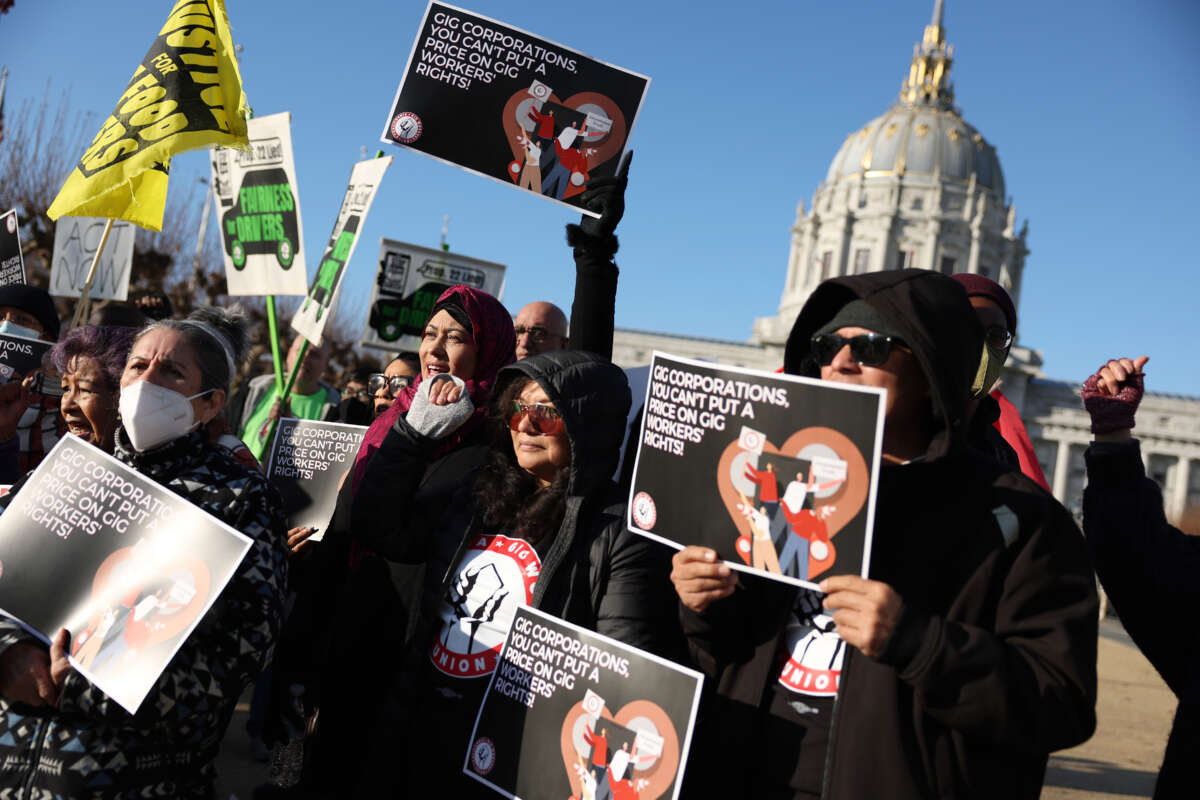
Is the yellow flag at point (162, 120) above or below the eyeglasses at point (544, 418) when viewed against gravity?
above

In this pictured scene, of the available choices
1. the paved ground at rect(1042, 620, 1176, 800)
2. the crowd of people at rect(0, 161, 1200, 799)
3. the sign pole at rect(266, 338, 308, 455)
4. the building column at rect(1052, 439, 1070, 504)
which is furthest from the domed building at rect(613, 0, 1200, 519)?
the crowd of people at rect(0, 161, 1200, 799)

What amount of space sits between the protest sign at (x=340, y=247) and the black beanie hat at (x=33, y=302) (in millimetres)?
1139

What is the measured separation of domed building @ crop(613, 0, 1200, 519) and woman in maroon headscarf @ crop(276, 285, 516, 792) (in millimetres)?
68265

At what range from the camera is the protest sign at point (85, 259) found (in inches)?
268

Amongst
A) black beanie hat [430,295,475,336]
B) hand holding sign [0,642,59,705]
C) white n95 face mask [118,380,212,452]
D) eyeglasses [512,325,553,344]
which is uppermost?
eyeglasses [512,325,553,344]

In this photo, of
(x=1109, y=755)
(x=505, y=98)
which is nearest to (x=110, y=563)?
(x=505, y=98)

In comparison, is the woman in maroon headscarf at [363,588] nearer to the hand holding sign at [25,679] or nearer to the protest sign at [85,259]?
the hand holding sign at [25,679]

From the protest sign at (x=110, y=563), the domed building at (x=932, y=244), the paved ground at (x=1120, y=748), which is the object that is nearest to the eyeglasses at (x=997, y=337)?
the protest sign at (x=110, y=563)

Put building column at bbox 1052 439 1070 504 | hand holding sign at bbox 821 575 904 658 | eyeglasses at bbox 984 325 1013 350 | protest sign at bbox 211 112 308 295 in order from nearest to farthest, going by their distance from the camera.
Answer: hand holding sign at bbox 821 575 904 658 → eyeglasses at bbox 984 325 1013 350 → protest sign at bbox 211 112 308 295 → building column at bbox 1052 439 1070 504

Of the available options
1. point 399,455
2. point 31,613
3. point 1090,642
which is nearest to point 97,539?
point 31,613

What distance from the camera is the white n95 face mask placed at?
257 cm

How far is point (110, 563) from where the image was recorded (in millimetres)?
2377

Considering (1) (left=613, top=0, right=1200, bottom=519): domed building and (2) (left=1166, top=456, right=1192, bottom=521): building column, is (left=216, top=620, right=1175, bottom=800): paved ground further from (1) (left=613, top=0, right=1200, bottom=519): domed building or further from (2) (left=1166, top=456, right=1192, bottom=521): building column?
(2) (left=1166, top=456, right=1192, bottom=521): building column

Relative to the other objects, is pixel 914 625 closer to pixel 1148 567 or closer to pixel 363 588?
pixel 1148 567
